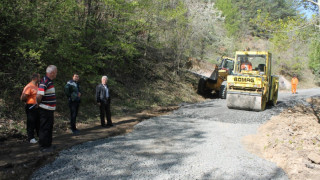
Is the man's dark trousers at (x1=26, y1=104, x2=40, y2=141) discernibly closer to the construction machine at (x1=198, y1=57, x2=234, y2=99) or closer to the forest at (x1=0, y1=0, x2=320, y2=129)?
the forest at (x1=0, y1=0, x2=320, y2=129)

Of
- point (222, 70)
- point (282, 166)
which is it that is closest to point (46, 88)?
point (282, 166)

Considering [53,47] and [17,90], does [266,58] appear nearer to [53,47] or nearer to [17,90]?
[53,47]

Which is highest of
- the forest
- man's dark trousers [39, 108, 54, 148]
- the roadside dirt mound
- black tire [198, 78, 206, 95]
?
the forest

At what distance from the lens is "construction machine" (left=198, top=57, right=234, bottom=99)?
1703 cm

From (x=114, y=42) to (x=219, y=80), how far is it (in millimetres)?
8926

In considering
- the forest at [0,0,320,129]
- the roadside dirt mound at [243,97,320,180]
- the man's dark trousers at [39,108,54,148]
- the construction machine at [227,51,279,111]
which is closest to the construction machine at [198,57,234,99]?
the forest at [0,0,320,129]

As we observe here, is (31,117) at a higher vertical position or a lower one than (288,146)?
higher

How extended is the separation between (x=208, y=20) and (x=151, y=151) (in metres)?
17.5

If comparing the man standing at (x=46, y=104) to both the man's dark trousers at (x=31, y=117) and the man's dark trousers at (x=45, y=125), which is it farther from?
the man's dark trousers at (x=31, y=117)

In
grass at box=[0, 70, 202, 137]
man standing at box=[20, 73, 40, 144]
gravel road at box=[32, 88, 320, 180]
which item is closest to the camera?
gravel road at box=[32, 88, 320, 180]

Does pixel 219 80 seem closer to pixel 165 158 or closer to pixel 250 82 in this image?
pixel 250 82

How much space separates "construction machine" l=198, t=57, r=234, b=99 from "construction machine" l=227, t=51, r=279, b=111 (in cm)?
416

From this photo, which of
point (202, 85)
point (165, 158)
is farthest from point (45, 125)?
point (202, 85)

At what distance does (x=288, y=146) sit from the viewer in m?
6.49
